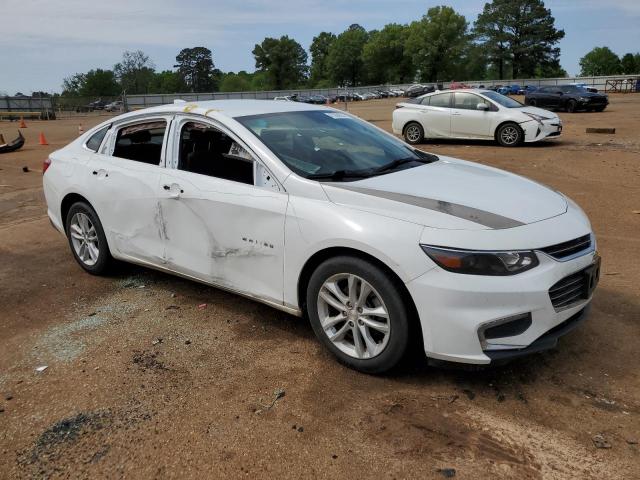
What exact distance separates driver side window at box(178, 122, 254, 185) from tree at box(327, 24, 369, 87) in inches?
4439

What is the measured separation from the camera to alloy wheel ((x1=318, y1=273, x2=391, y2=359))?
3174mm

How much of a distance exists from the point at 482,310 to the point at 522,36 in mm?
104239

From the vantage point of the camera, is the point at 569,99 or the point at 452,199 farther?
the point at 569,99

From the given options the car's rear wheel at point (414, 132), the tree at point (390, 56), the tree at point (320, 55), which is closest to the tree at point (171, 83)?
the tree at point (320, 55)

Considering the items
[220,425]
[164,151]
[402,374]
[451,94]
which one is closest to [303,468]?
[220,425]

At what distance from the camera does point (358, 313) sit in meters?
3.24

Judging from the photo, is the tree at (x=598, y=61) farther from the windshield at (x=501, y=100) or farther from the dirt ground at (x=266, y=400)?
the dirt ground at (x=266, y=400)

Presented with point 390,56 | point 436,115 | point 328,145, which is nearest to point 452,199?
point 328,145

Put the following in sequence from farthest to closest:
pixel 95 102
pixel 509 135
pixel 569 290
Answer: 1. pixel 95 102
2. pixel 509 135
3. pixel 569 290

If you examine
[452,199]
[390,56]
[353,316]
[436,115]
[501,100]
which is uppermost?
[390,56]

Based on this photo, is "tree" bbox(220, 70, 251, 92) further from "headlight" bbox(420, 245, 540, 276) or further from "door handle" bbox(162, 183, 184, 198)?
"headlight" bbox(420, 245, 540, 276)

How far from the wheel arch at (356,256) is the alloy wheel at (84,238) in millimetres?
2427

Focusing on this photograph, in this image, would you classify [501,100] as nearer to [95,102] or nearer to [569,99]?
[569,99]

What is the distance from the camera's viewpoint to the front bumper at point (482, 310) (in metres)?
2.84
